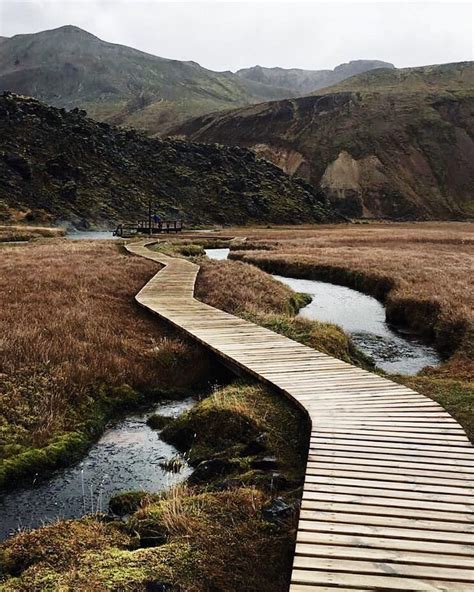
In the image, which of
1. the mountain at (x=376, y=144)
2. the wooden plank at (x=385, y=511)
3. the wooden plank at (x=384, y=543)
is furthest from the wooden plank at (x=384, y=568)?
the mountain at (x=376, y=144)

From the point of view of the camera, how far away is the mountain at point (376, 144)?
156 metres

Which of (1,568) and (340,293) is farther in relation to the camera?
(340,293)

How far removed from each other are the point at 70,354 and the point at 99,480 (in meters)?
5.04

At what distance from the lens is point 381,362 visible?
17781 mm

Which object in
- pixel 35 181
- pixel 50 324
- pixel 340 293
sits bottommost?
pixel 340 293

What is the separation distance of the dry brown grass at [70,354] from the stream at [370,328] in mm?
6871

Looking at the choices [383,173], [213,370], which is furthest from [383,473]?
[383,173]

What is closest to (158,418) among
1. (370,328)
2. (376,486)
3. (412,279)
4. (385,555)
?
(376,486)

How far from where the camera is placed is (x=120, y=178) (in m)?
104

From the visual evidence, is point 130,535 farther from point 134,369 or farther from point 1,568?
point 134,369

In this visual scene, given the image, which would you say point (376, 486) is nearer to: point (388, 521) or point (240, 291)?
point (388, 521)

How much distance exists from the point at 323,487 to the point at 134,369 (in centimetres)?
793

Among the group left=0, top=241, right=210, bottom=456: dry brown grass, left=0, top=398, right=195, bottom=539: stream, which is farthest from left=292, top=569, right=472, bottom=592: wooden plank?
left=0, top=241, right=210, bottom=456: dry brown grass

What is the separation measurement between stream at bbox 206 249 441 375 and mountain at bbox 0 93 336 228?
62.6 meters
